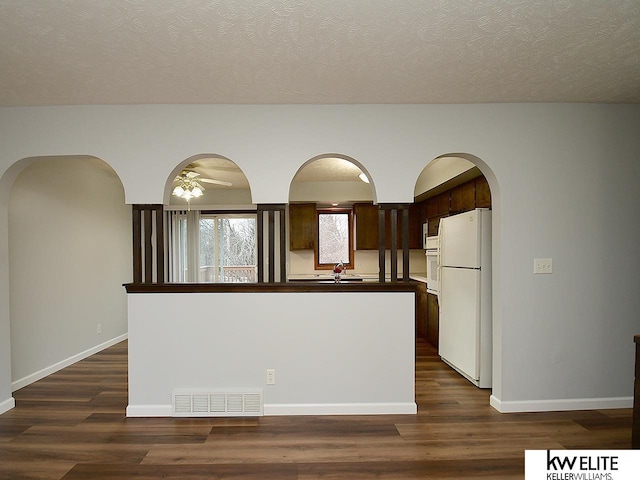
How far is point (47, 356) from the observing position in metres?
3.86

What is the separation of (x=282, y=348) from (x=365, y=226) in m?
3.31

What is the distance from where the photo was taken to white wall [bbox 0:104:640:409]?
2836mm

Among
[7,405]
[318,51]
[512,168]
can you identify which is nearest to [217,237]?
[7,405]

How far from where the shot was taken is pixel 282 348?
2.83 metres

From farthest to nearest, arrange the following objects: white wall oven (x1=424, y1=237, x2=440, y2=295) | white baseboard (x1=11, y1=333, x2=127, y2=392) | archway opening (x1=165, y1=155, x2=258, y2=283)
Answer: archway opening (x1=165, y1=155, x2=258, y2=283)
white wall oven (x1=424, y1=237, x2=440, y2=295)
white baseboard (x1=11, y1=333, x2=127, y2=392)

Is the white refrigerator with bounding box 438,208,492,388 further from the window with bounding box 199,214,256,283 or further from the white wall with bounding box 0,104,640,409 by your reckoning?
the window with bounding box 199,214,256,283

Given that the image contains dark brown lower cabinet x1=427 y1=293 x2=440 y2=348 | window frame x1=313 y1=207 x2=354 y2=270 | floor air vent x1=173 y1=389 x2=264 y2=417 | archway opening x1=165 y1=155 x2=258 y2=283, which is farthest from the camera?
archway opening x1=165 y1=155 x2=258 y2=283

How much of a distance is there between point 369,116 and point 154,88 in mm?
1627

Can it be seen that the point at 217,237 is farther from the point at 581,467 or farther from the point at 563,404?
the point at 581,467

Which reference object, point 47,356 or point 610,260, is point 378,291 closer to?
point 610,260

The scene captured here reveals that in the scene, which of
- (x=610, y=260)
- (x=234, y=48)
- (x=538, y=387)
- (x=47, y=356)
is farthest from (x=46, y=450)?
(x=610, y=260)

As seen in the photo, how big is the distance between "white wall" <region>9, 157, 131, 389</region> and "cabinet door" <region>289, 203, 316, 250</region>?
2574mm

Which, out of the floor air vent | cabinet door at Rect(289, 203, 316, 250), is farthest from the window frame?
the floor air vent

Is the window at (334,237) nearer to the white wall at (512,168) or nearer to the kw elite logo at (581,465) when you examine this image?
the white wall at (512,168)
